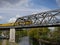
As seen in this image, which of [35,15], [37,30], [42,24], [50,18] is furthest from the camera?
[37,30]

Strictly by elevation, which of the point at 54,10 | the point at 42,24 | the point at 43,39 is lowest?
the point at 43,39

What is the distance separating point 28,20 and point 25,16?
8.81ft

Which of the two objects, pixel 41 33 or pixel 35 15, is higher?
pixel 35 15

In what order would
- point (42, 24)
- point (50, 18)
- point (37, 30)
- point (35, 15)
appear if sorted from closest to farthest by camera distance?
point (42, 24)
point (50, 18)
point (35, 15)
point (37, 30)

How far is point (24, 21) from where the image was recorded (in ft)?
307

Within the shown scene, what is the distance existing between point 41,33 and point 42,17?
11.7 m

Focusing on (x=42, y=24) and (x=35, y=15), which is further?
(x=35, y=15)

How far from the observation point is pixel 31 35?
99.2m

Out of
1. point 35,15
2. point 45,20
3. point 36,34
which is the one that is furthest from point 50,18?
point 36,34

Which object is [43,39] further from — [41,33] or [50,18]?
[50,18]

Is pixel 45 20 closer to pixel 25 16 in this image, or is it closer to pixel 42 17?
pixel 42 17

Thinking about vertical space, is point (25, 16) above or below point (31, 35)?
above

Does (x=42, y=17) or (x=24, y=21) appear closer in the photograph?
(x=42, y=17)

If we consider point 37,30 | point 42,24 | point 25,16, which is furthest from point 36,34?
point 42,24
